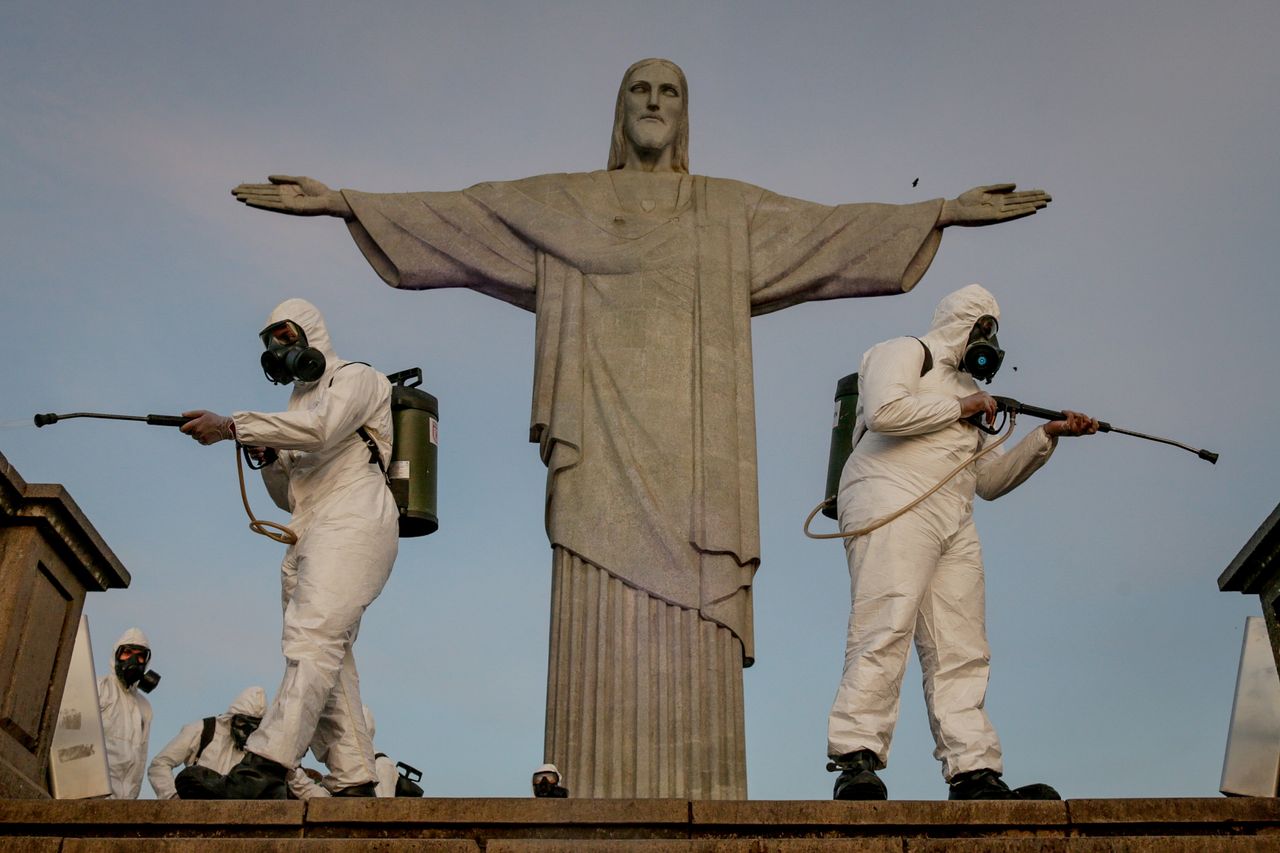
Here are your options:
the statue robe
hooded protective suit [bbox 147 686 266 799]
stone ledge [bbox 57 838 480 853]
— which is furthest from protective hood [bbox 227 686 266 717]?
stone ledge [bbox 57 838 480 853]

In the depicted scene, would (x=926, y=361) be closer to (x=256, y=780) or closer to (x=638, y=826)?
(x=638, y=826)

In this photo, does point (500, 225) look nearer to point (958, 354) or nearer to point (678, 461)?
point (678, 461)

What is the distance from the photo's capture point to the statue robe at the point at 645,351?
10.4 m

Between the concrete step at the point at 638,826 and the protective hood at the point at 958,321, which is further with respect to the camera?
the protective hood at the point at 958,321

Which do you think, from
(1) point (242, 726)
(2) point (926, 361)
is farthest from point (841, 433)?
(1) point (242, 726)

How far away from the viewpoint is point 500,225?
11.8 metres

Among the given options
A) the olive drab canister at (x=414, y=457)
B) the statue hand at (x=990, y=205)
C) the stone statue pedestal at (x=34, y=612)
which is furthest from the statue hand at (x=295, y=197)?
the statue hand at (x=990, y=205)

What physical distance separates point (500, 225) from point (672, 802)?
4.94 m

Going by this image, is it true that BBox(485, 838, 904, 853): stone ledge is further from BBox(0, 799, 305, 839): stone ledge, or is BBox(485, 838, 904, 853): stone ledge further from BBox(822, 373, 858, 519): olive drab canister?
BBox(822, 373, 858, 519): olive drab canister

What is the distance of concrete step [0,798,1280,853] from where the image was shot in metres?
7.50

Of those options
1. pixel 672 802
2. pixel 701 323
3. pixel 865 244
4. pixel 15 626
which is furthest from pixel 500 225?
pixel 672 802

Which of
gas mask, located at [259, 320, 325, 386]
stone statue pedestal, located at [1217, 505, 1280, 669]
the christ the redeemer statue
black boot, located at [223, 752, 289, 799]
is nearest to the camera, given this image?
black boot, located at [223, 752, 289, 799]

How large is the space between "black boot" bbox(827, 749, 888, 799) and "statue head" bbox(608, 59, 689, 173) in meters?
4.40

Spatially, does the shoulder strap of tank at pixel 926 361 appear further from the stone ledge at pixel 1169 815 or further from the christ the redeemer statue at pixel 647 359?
the stone ledge at pixel 1169 815
